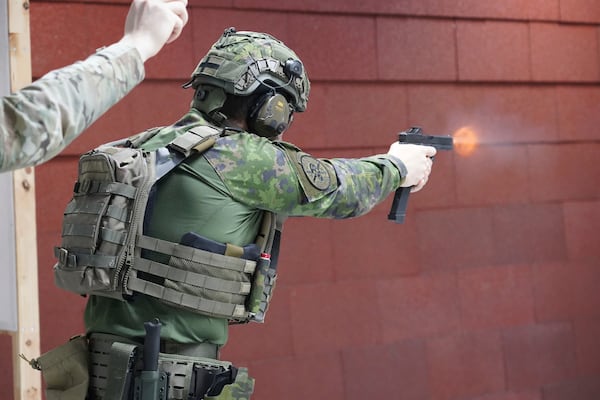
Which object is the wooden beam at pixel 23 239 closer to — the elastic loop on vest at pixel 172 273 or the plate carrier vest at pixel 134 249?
the plate carrier vest at pixel 134 249

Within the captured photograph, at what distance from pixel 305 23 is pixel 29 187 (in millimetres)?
1633

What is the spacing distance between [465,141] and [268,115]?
2308 mm

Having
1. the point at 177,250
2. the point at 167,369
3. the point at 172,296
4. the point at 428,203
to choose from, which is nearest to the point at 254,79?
the point at 177,250

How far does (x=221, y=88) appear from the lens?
2357mm

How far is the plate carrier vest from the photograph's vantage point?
7.07 feet

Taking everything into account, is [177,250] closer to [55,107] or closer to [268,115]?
[268,115]

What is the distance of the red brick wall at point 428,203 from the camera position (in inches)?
146

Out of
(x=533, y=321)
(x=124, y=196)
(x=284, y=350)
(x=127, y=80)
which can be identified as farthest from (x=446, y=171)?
(x=127, y=80)

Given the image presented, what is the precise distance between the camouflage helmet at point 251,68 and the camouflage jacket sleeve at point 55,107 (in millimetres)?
962

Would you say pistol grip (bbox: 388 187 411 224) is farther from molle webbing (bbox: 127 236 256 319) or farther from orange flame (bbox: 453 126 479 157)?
orange flame (bbox: 453 126 479 157)

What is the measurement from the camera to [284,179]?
221 cm

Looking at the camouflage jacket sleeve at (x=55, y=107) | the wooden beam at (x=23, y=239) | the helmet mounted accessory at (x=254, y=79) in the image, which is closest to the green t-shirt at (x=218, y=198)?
the helmet mounted accessory at (x=254, y=79)

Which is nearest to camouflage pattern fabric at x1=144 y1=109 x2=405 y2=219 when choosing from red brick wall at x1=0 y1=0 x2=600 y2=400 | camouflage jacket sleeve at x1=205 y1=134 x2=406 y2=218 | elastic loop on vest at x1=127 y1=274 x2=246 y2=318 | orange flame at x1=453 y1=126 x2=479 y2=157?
camouflage jacket sleeve at x1=205 y1=134 x2=406 y2=218

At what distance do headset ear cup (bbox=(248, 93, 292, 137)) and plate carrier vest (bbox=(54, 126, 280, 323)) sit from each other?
155mm
